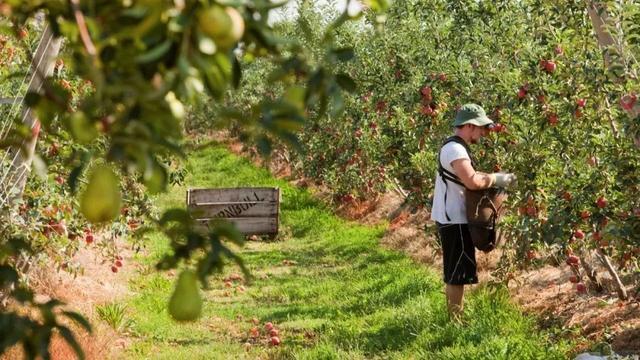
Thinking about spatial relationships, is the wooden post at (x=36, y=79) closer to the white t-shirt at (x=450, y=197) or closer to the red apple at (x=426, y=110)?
the white t-shirt at (x=450, y=197)

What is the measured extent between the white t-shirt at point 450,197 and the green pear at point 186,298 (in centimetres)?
485

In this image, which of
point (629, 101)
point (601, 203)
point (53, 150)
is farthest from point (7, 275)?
point (53, 150)

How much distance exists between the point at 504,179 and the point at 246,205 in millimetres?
7940

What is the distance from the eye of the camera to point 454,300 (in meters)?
6.51

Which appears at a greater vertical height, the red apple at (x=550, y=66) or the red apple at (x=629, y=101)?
the red apple at (x=550, y=66)

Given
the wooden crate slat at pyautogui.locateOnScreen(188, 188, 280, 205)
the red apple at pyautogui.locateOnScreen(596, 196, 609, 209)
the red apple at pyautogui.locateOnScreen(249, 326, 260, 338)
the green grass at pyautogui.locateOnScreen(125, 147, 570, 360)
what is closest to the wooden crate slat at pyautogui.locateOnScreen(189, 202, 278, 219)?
the wooden crate slat at pyautogui.locateOnScreen(188, 188, 280, 205)

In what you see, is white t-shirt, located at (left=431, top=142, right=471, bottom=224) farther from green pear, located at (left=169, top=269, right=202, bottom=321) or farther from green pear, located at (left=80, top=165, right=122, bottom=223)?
green pear, located at (left=80, top=165, right=122, bottom=223)

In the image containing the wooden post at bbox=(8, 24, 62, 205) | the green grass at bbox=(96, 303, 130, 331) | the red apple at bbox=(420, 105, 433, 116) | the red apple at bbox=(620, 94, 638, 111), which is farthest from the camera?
the red apple at bbox=(420, 105, 433, 116)

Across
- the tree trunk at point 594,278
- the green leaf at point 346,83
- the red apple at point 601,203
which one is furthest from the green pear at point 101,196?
the tree trunk at point 594,278

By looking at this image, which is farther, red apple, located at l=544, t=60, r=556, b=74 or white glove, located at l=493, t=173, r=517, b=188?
white glove, located at l=493, t=173, r=517, b=188

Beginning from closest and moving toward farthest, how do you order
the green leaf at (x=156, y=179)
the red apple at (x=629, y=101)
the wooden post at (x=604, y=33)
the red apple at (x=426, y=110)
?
the green leaf at (x=156, y=179) → the red apple at (x=629, y=101) → the wooden post at (x=604, y=33) → the red apple at (x=426, y=110)

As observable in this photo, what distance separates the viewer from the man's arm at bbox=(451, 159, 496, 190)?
19.9ft

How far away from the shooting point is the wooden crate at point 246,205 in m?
13.7

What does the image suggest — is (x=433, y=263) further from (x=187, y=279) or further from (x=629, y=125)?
(x=187, y=279)
